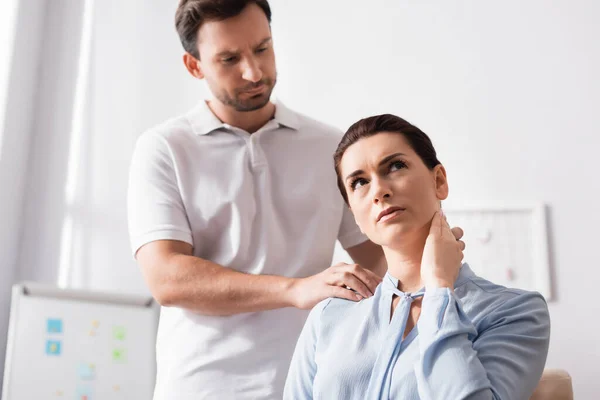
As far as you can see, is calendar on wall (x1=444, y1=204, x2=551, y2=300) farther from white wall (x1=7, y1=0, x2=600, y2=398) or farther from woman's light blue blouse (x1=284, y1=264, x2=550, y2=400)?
woman's light blue blouse (x1=284, y1=264, x2=550, y2=400)

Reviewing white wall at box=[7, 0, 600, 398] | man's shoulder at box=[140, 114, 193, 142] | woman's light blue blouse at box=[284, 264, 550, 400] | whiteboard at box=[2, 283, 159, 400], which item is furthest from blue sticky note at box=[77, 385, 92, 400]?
woman's light blue blouse at box=[284, 264, 550, 400]

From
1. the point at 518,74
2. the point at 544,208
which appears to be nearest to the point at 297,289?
the point at 544,208

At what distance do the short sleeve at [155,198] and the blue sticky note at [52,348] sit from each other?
121cm

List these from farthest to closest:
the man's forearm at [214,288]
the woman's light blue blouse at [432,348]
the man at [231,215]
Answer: the man at [231,215], the man's forearm at [214,288], the woman's light blue blouse at [432,348]

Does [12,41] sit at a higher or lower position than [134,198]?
higher

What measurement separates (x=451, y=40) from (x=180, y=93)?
1.19 metres

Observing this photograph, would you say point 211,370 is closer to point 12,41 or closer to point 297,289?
point 297,289

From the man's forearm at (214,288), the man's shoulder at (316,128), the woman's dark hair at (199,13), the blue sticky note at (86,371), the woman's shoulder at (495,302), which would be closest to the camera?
the woman's shoulder at (495,302)

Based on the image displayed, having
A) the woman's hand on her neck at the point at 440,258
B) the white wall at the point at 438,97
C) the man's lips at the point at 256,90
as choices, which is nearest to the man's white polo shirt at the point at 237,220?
the man's lips at the point at 256,90

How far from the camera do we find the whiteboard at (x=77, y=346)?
8.81 feet

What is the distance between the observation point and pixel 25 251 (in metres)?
3.00

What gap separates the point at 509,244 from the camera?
264 centimetres

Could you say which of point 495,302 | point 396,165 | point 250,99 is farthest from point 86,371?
point 495,302

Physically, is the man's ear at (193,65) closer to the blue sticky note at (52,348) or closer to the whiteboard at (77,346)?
the whiteboard at (77,346)
